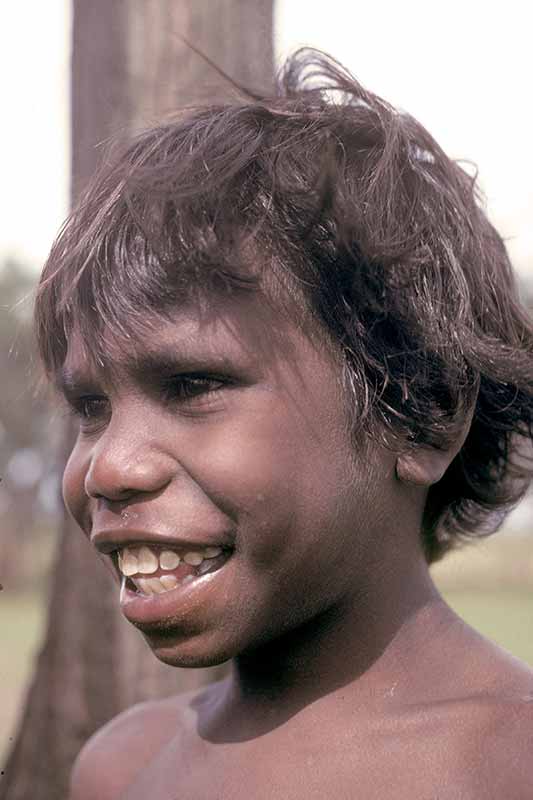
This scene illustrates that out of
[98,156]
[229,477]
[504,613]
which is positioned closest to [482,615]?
[504,613]

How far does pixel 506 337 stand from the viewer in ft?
6.23

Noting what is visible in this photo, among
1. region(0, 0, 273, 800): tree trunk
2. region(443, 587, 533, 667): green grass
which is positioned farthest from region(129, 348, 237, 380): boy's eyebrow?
region(443, 587, 533, 667): green grass

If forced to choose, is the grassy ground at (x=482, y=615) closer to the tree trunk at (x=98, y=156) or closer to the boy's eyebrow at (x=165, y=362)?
the tree trunk at (x=98, y=156)

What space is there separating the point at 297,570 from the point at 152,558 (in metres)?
0.23

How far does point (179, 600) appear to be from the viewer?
166 cm

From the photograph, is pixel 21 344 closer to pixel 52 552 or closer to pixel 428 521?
pixel 428 521

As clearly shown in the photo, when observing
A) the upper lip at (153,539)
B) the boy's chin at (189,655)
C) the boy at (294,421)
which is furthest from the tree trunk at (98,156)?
the boy's chin at (189,655)

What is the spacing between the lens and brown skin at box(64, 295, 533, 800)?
63.7 inches

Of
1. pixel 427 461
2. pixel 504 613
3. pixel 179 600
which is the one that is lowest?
pixel 504 613

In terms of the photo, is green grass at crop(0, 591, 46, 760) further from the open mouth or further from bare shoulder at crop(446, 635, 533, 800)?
bare shoulder at crop(446, 635, 533, 800)

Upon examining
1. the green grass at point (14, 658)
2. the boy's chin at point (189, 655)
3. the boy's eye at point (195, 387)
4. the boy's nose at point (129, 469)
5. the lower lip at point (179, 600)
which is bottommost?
the green grass at point (14, 658)

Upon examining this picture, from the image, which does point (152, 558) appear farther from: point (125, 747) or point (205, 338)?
point (125, 747)

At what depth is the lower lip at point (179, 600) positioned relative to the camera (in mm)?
1647

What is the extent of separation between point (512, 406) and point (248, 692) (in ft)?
2.34
